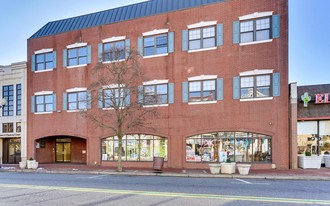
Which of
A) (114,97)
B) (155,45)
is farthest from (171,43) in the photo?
(114,97)

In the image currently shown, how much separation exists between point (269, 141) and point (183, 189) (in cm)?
1043

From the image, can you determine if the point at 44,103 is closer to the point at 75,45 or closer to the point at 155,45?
the point at 75,45

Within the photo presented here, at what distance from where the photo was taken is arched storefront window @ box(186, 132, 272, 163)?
65.4ft

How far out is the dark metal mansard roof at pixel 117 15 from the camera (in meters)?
23.5

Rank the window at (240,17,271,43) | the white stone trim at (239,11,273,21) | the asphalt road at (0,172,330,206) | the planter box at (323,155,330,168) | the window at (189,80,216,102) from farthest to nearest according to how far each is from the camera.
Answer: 1. the window at (189,80,216,102)
2. the planter box at (323,155,330,168)
3. the window at (240,17,271,43)
4. the white stone trim at (239,11,273,21)
5. the asphalt road at (0,172,330,206)

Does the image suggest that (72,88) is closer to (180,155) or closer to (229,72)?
(180,155)

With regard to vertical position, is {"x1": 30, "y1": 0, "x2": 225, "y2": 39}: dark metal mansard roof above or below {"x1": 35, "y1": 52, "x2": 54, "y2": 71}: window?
above

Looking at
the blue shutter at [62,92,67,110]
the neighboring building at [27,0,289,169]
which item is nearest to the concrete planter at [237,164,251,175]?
the neighboring building at [27,0,289,169]

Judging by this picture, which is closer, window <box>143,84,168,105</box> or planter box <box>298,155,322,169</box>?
planter box <box>298,155,322,169</box>

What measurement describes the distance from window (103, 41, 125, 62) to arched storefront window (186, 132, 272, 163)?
8545 mm

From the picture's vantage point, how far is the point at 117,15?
25922 millimetres

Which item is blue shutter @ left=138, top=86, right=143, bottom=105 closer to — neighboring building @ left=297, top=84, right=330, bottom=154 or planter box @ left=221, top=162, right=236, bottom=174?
planter box @ left=221, top=162, right=236, bottom=174

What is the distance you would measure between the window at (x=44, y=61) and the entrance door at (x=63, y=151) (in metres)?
7.84

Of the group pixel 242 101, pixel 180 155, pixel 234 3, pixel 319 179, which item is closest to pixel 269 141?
pixel 242 101
